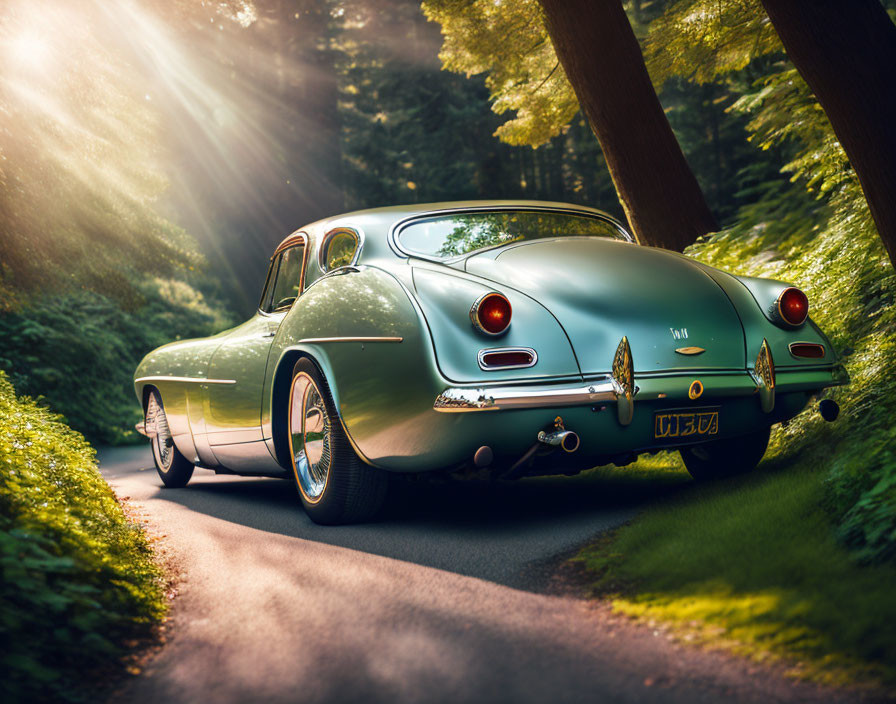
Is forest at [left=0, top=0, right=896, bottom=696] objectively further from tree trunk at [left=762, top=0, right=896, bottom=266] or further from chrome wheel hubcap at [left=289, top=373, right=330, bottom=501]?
chrome wheel hubcap at [left=289, top=373, right=330, bottom=501]

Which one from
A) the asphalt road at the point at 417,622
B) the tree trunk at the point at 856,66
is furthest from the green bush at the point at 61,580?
the tree trunk at the point at 856,66

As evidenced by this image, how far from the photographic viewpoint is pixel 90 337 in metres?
16.1

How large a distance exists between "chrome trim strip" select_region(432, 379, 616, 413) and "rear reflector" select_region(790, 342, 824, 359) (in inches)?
49.4

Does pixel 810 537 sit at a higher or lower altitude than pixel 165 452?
higher

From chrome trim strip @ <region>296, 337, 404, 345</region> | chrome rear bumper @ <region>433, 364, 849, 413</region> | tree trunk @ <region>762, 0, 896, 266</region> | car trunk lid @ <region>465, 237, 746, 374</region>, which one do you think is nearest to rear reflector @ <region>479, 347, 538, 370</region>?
chrome rear bumper @ <region>433, 364, 849, 413</region>

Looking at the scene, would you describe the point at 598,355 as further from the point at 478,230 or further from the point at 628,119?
the point at 628,119

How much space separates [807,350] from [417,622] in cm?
264

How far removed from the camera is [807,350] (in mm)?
4594

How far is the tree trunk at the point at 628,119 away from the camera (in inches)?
317

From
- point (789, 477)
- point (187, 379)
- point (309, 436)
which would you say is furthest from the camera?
point (187, 379)

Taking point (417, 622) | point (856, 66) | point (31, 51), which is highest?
point (31, 51)

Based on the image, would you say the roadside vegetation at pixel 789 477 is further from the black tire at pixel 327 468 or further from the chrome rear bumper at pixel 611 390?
the black tire at pixel 327 468

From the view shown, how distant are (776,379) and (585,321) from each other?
1.07m

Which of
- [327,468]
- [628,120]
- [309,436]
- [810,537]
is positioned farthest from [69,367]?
[810,537]
